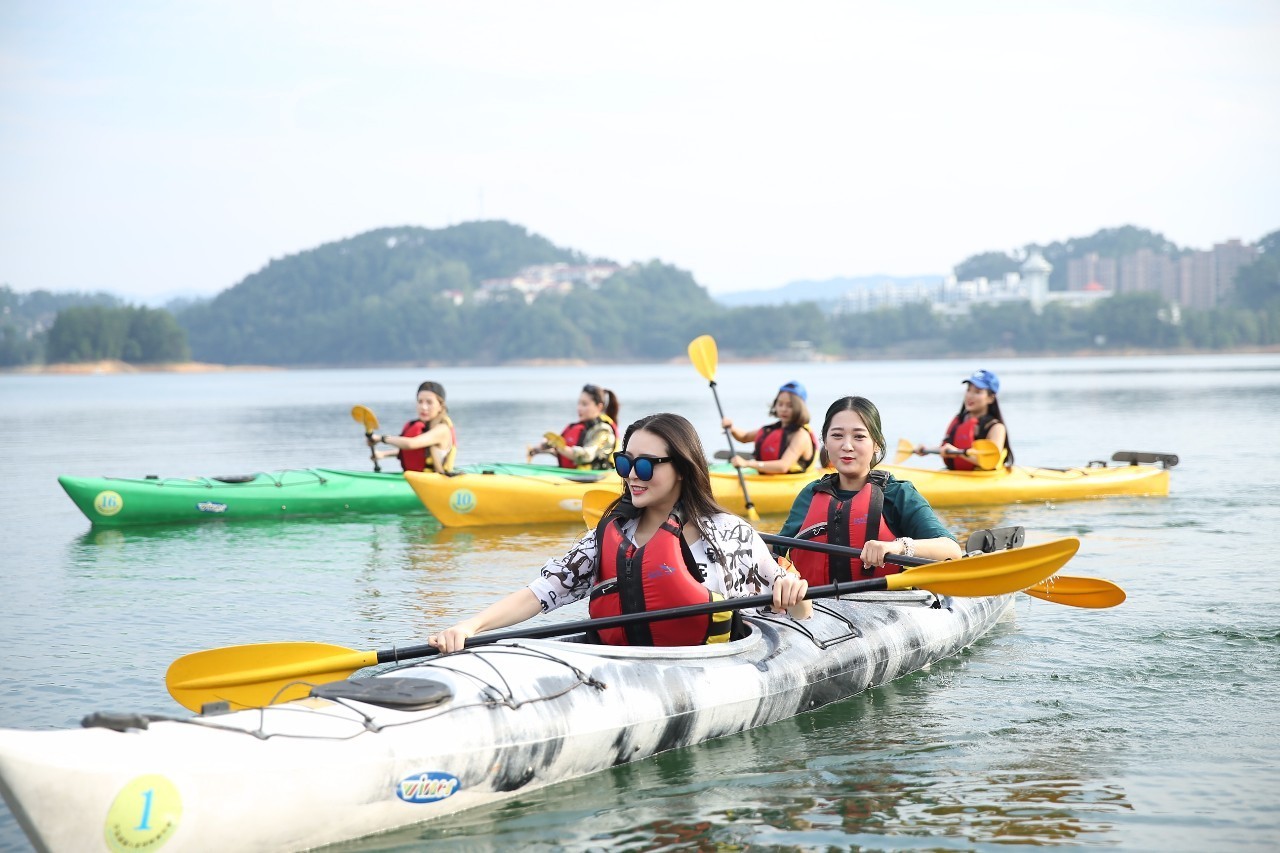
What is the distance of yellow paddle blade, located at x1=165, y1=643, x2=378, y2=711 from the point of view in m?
4.58

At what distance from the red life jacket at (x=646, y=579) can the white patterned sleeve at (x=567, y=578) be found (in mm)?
38

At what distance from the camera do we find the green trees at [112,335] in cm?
10656

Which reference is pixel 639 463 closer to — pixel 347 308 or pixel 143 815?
pixel 143 815

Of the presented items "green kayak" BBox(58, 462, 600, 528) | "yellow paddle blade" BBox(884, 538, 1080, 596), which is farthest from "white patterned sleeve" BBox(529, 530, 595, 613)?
"green kayak" BBox(58, 462, 600, 528)

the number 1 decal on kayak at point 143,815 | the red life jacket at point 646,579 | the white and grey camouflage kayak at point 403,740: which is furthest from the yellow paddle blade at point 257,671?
the number 1 decal on kayak at point 143,815

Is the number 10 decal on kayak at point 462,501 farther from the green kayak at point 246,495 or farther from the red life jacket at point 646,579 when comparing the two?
the red life jacket at point 646,579

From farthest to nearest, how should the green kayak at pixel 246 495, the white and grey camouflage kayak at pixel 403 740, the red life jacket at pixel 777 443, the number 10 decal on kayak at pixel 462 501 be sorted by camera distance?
the green kayak at pixel 246 495 < the number 10 decal on kayak at pixel 462 501 < the red life jacket at pixel 777 443 < the white and grey camouflage kayak at pixel 403 740

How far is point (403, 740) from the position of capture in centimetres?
400

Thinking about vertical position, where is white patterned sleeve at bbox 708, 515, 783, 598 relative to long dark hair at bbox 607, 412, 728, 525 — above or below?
below

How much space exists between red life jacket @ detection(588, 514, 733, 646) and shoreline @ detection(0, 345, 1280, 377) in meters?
110

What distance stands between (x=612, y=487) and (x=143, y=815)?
8.23 m

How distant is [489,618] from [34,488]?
1428 centimetres

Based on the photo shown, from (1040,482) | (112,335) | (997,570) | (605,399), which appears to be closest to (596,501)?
(997,570)

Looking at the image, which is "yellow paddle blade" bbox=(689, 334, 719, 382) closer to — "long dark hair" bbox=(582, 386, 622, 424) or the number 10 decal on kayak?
"long dark hair" bbox=(582, 386, 622, 424)
